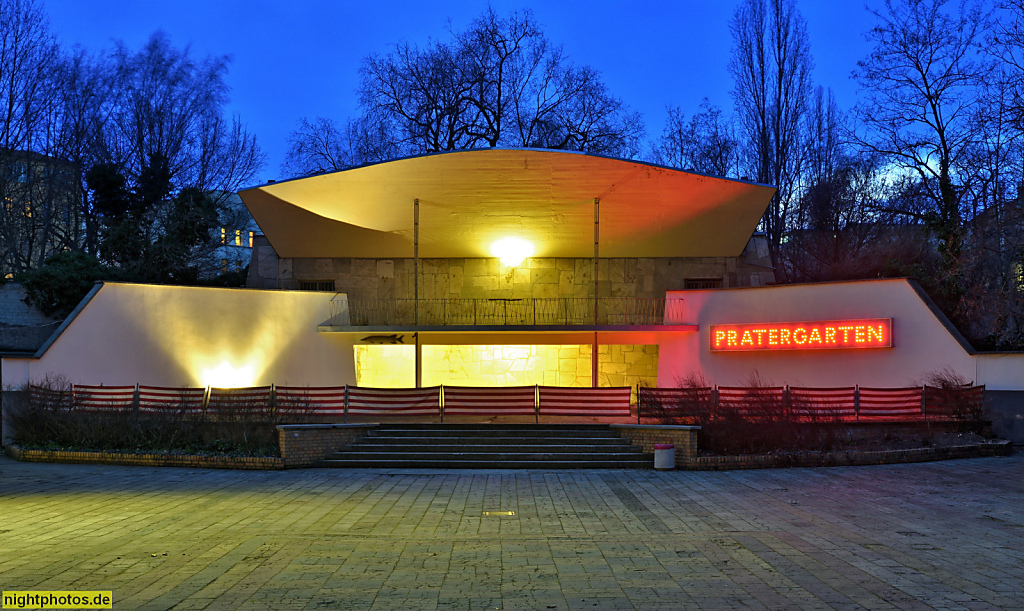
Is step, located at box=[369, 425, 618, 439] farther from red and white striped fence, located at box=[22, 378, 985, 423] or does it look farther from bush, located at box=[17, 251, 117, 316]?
bush, located at box=[17, 251, 117, 316]

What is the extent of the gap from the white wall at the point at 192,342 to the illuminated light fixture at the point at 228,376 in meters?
0.03

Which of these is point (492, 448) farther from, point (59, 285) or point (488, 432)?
point (59, 285)

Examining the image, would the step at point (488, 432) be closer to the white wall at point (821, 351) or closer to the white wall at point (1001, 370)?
the white wall at point (821, 351)

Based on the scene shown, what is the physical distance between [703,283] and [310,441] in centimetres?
1679

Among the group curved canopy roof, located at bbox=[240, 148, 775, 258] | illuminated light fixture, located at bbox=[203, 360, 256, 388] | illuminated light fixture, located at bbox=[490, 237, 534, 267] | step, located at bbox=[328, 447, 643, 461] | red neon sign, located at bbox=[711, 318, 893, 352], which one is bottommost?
step, located at bbox=[328, 447, 643, 461]

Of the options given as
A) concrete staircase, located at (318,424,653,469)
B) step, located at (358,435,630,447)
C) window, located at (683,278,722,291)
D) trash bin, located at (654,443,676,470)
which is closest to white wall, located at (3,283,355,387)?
concrete staircase, located at (318,424,653,469)

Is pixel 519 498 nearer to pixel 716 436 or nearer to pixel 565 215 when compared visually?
pixel 716 436

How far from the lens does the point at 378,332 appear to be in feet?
78.1

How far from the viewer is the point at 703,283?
→ 27.6m

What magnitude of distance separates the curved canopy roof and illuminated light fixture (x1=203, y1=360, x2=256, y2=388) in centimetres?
522

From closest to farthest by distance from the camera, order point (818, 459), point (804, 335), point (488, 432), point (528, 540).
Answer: point (528, 540) < point (818, 459) < point (488, 432) < point (804, 335)

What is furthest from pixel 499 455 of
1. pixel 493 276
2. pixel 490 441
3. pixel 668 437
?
pixel 493 276

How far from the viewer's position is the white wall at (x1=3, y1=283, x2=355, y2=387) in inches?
778

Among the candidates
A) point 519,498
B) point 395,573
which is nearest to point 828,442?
point 519,498
